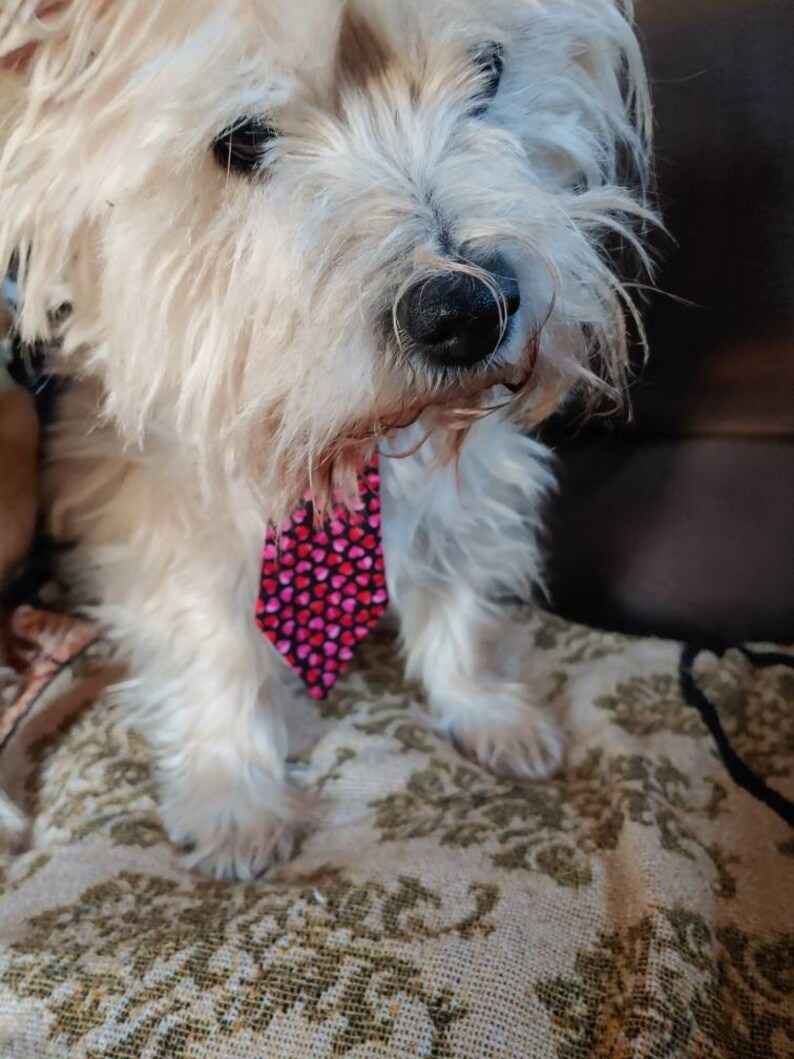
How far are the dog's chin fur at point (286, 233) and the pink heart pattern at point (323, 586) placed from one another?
0.03 m

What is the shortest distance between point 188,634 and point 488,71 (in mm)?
628

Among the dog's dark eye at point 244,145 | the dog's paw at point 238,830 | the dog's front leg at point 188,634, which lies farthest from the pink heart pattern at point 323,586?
the dog's dark eye at point 244,145

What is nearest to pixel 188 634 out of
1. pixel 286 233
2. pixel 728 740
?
pixel 286 233

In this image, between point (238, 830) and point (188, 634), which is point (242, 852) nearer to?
point (238, 830)

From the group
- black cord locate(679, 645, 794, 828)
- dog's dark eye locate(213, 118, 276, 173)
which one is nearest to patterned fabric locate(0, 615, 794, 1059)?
black cord locate(679, 645, 794, 828)

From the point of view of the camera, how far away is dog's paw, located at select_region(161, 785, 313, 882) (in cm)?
90

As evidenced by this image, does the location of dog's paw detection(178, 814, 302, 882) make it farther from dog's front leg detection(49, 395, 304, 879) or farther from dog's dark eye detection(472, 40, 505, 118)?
dog's dark eye detection(472, 40, 505, 118)

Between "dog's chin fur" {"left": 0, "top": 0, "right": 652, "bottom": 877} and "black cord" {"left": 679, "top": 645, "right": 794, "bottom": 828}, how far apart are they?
0.54 ft

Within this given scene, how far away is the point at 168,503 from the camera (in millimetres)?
974

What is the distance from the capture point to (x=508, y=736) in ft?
3.32

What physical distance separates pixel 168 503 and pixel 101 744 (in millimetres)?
271

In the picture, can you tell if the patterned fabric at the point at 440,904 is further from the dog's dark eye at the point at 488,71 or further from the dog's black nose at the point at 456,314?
the dog's dark eye at the point at 488,71

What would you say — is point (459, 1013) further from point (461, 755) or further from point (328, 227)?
point (328, 227)

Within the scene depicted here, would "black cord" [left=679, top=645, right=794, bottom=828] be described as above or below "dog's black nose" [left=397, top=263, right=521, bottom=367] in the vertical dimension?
below
